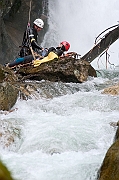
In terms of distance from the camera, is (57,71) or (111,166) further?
(57,71)

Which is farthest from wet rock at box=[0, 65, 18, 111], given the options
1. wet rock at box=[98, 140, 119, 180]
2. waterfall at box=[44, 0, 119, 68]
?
waterfall at box=[44, 0, 119, 68]

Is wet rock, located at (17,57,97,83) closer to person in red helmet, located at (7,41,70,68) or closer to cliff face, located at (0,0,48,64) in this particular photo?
person in red helmet, located at (7,41,70,68)

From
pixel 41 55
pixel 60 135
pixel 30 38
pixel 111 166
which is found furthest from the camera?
pixel 41 55

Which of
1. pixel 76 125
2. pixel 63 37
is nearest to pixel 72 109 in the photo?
pixel 76 125

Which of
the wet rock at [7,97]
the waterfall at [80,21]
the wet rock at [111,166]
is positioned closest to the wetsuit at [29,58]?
the wet rock at [7,97]

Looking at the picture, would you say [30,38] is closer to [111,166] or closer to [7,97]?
[7,97]

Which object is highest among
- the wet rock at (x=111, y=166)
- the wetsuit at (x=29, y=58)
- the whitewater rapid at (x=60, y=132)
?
the wet rock at (x=111, y=166)

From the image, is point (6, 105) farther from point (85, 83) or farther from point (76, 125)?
point (85, 83)

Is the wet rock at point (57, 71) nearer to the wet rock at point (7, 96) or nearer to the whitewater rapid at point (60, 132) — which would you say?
the whitewater rapid at point (60, 132)

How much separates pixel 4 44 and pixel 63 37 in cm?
881

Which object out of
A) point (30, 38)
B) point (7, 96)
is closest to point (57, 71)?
point (30, 38)

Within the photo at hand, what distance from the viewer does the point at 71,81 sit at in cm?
910

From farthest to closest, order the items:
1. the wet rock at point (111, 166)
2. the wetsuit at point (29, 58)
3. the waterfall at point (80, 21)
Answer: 1. the waterfall at point (80, 21)
2. the wetsuit at point (29, 58)
3. the wet rock at point (111, 166)

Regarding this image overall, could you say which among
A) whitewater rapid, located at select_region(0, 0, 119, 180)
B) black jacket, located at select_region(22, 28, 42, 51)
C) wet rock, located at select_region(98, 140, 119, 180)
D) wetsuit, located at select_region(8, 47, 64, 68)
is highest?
black jacket, located at select_region(22, 28, 42, 51)
